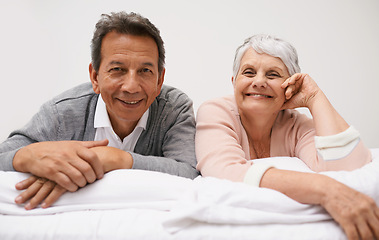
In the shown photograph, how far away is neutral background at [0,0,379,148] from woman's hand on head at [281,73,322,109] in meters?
1.16

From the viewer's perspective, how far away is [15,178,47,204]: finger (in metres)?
0.82

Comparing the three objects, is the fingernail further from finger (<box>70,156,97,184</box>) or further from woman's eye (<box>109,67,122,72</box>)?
woman's eye (<box>109,67,122,72</box>)

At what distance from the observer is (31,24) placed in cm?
233

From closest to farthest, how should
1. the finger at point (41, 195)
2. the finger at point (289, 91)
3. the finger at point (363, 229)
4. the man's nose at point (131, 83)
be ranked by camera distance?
1. the finger at point (363, 229)
2. the finger at point (41, 195)
3. the man's nose at point (131, 83)
4. the finger at point (289, 91)

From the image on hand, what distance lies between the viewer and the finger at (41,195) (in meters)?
0.81

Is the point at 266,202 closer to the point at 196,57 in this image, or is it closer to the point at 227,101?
the point at 227,101

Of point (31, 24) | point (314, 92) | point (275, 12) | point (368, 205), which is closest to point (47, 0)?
point (31, 24)

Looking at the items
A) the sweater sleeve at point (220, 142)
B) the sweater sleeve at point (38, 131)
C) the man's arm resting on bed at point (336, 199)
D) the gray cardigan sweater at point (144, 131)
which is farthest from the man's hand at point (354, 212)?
the sweater sleeve at point (38, 131)

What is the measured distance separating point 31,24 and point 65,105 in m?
1.48

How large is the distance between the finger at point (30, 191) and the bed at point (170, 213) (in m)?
0.02

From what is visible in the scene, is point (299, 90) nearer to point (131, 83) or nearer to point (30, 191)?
point (131, 83)

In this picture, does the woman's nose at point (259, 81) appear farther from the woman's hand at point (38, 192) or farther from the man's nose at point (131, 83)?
the woman's hand at point (38, 192)

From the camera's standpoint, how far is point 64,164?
84 centimetres

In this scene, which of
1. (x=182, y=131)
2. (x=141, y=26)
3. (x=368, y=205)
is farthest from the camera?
(x=182, y=131)
